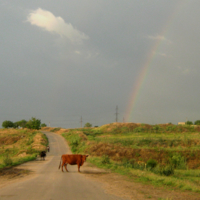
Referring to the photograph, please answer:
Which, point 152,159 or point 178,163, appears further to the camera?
point 178,163

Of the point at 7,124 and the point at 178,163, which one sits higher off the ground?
the point at 7,124

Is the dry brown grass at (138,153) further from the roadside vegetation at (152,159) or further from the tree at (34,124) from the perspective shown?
the tree at (34,124)

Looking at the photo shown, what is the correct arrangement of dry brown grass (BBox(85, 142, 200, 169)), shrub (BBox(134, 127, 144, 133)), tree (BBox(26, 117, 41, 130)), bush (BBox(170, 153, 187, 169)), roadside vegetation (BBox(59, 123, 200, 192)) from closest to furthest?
1. roadside vegetation (BBox(59, 123, 200, 192))
2. bush (BBox(170, 153, 187, 169))
3. dry brown grass (BBox(85, 142, 200, 169))
4. shrub (BBox(134, 127, 144, 133))
5. tree (BBox(26, 117, 41, 130))

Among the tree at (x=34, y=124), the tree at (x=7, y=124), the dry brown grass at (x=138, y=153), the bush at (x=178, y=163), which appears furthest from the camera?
the tree at (x=7, y=124)

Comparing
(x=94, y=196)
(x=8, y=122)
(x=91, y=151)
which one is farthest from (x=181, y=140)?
(x=8, y=122)

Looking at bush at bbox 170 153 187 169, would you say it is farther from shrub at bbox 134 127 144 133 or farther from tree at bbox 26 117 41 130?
tree at bbox 26 117 41 130

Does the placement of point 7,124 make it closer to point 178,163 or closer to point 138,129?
point 138,129

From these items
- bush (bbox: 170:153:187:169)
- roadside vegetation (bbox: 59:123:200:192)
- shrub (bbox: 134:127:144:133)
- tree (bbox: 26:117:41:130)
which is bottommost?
bush (bbox: 170:153:187:169)

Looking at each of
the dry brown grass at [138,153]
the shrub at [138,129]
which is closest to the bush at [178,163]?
the dry brown grass at [138,153]

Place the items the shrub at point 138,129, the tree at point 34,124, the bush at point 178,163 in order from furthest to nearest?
the tree at point 34,124
the shrub at point 138,129
the bush at point 178,163

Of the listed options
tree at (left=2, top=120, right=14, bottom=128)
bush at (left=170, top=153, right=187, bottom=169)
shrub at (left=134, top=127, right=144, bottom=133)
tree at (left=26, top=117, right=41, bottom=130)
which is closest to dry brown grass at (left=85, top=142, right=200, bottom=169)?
bush at (left=170, top=153, right=187, bottom=169)

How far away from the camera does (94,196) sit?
9.67 m

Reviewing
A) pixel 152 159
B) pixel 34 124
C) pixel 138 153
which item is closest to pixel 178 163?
pixel 138 153

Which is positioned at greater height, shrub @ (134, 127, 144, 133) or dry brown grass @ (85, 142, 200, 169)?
shrub @ (134, 127, 144, 133)
